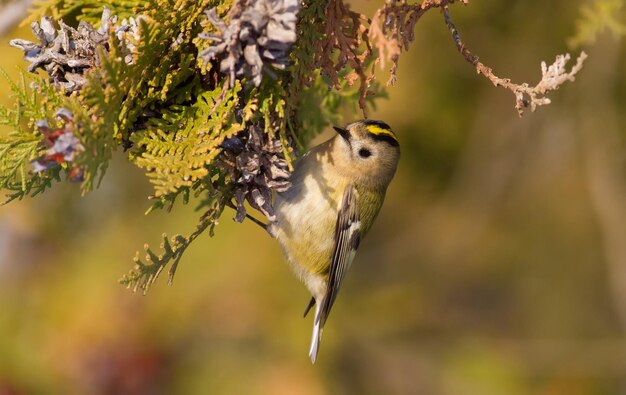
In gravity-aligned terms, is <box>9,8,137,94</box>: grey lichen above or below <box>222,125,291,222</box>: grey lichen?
above

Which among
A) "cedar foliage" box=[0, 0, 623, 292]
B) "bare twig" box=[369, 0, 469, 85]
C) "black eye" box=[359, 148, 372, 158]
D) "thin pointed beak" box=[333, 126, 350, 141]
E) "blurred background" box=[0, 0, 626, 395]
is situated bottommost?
"blurred background" box=[0, 0, 626, 395]

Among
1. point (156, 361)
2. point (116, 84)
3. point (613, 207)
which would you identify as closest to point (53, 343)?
point (156, 361)

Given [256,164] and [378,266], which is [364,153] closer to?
[256,164]

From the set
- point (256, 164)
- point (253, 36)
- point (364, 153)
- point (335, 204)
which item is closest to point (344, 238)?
point (335, 204)

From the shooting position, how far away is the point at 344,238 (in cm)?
282

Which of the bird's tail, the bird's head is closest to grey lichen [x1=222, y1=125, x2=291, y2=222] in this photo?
the bird's head

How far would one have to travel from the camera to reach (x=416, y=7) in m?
1.77

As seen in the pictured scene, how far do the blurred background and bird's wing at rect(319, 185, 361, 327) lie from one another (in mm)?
1208

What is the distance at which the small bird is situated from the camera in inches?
106

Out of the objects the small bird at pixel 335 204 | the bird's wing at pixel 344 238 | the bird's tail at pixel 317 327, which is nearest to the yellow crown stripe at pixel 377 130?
the small bird at pixel 335 204

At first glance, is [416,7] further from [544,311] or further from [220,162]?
[544,311]

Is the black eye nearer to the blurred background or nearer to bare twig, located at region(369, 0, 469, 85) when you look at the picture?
bare twig, located at region(369, 0, 469, 85)

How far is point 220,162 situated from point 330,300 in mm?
1164

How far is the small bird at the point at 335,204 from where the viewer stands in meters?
2.69
